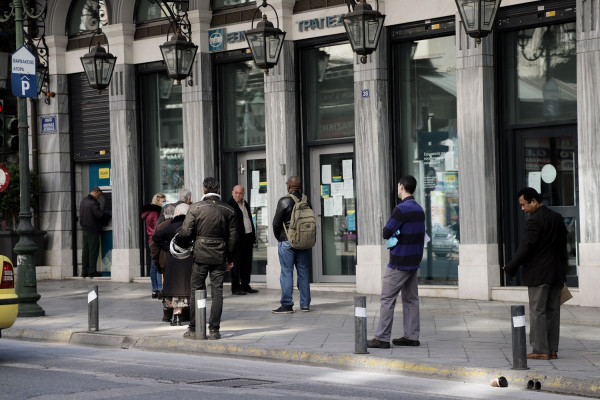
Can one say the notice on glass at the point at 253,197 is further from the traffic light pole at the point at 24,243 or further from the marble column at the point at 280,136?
the traffic light pole at the point at 24,243

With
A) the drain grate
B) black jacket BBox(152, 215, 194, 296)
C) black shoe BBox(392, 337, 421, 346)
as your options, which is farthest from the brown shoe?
black jacket BBox(152, 215, 194, 296)

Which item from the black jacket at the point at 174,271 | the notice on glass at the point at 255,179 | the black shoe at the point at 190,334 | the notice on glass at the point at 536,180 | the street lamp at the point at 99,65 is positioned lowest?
the black shoe at the point at 190,334

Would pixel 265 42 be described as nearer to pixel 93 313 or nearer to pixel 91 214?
pixel 93 313

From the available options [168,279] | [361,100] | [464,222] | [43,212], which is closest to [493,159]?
[464,222]

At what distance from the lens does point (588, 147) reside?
1599 cm

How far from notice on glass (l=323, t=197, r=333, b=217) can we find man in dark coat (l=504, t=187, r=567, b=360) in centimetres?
883

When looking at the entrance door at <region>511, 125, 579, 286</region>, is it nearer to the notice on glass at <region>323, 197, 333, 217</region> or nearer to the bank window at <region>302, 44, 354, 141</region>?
the bank window at <region>302, 44, 354, 141</region>

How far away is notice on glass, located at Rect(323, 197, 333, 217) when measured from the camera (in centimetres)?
1977

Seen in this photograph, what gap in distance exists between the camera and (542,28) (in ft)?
55.8

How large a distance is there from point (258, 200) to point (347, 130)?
7.89 ft

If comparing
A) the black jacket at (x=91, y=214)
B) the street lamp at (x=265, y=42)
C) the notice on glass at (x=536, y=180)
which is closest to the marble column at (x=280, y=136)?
the street lamp at (x=265, y=42)

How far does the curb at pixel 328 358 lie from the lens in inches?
383

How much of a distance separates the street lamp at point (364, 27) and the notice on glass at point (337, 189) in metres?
3.56

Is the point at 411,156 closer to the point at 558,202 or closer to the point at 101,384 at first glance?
the point at 558,202
